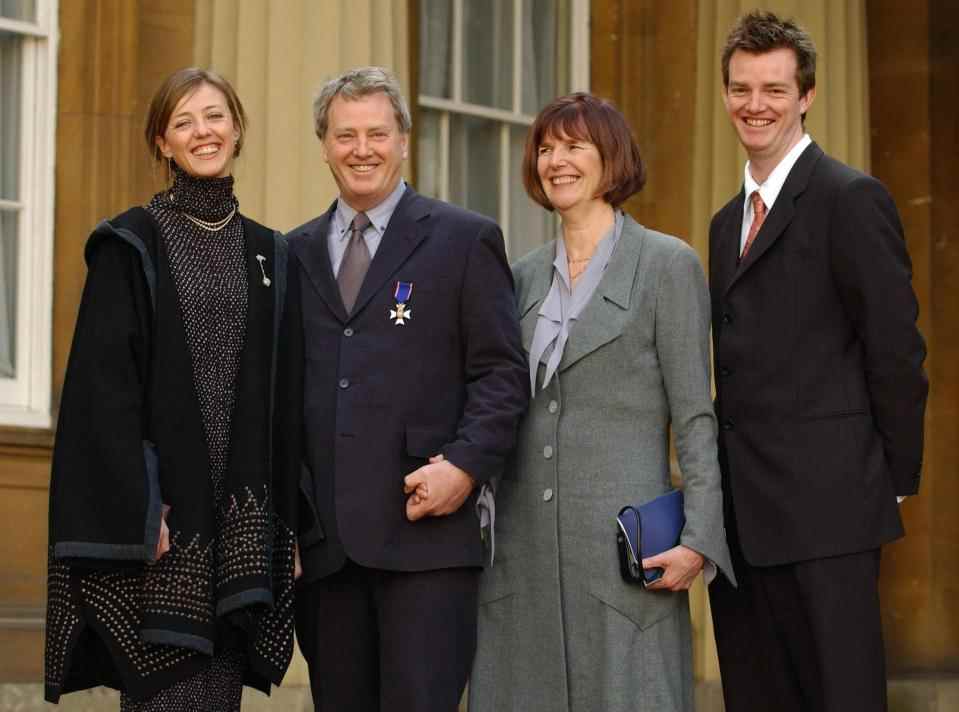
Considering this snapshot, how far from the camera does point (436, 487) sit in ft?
14.9

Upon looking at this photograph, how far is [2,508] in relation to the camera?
21.9 ft

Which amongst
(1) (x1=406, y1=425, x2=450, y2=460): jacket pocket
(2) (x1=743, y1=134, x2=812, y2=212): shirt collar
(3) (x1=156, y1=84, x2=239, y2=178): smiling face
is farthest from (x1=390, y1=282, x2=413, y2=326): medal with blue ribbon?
(2) (x1=743, y1=134, x2=812, y2=212): shirt collar

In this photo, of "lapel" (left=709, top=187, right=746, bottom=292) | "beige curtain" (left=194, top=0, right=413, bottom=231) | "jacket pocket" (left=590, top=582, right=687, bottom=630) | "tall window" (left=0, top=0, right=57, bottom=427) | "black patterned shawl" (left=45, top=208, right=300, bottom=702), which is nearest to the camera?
"black patterned shawl" (left=45, top=208, right=300, bottom=702)

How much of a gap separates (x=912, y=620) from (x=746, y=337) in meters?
5.04

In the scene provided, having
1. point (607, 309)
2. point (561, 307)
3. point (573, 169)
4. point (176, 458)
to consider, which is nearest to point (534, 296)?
point (561, 307)

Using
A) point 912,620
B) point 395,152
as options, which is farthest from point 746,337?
point 912,620

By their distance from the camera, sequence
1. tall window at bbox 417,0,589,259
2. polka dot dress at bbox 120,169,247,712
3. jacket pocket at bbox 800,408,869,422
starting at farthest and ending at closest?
tall window at bbox 417,0,589,259 < jacket pocket at bbox 800,408,869,422 < polka dot dress at bbox 120,169,247,712

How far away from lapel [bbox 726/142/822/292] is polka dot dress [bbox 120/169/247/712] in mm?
1207

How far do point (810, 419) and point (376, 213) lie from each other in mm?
1125

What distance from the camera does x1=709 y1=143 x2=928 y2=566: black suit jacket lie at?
470 centimetres

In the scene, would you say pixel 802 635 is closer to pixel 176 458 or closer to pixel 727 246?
Answer: pixel 727 246

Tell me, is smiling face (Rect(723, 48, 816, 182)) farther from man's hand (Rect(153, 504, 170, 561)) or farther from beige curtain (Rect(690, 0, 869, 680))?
beige curtain (Rect(690, 0, 869, 680))

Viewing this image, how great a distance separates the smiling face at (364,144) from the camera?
4.76m

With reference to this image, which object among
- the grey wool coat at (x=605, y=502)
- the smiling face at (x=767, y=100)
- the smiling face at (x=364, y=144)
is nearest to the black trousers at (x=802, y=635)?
the grey wool coat at (x=605, y=502)
